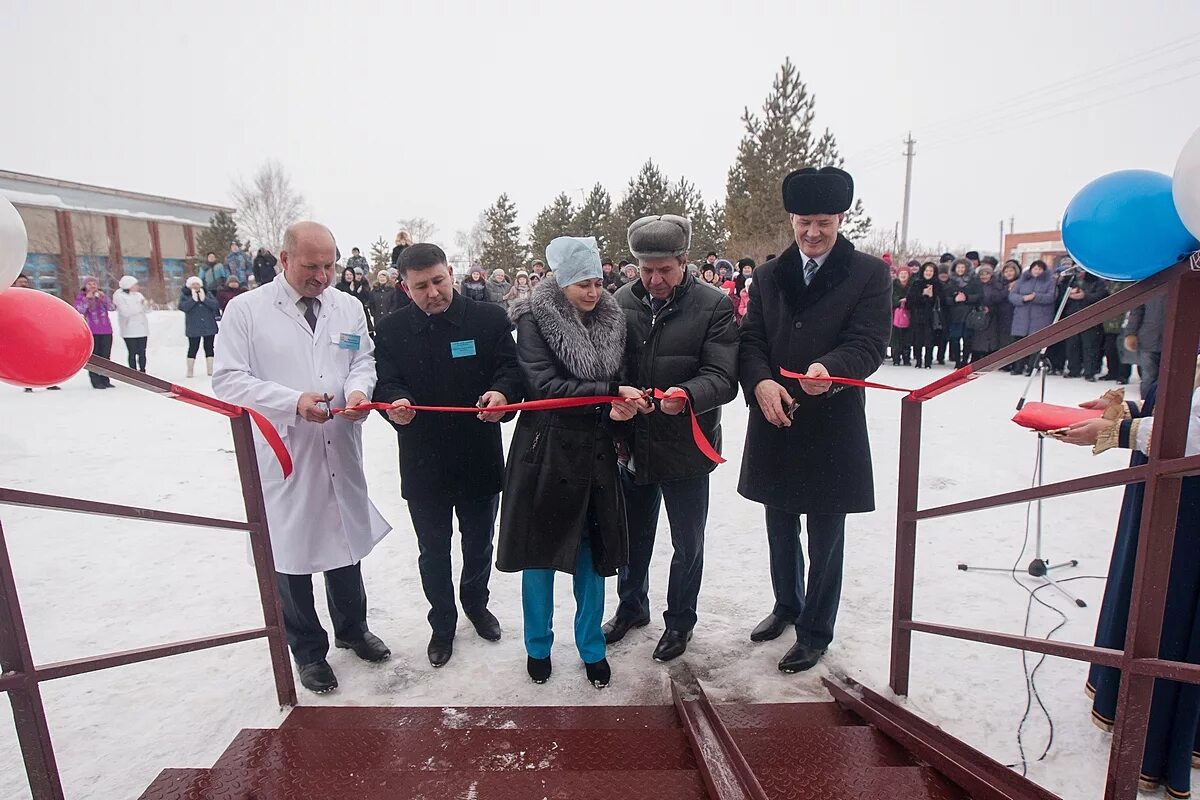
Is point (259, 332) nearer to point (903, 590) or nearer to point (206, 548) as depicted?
point (206, 548)

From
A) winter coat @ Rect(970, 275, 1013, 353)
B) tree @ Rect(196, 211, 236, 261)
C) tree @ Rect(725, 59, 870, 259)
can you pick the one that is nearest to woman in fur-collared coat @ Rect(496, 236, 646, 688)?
winter coat @ Rect(970, 275, 1013, 353)

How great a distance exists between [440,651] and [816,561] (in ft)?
6.11

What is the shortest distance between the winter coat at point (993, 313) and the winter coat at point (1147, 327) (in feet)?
14.4

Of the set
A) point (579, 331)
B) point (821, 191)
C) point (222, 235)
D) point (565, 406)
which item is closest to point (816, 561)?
point (565, 406)

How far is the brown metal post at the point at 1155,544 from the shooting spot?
1.54 m

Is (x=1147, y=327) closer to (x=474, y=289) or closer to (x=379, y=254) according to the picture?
(x=474, y=289)

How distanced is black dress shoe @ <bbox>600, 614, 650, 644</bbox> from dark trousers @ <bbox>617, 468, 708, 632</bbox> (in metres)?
0.20

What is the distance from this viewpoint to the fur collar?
2.96 metres

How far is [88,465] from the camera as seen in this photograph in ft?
22.7

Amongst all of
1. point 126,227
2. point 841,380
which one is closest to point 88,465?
point 841,380

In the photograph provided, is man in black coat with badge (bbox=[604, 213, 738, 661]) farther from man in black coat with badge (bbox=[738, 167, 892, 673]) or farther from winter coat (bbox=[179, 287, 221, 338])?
winter coat (bbox=[179, 287, 221, 338])

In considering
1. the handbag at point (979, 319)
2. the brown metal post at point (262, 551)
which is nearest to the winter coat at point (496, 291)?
the handbag at point (979, 319)

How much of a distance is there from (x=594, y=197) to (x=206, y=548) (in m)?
32.2

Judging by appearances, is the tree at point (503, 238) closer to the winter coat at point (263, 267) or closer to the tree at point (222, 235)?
the tree at point (222, 235)
